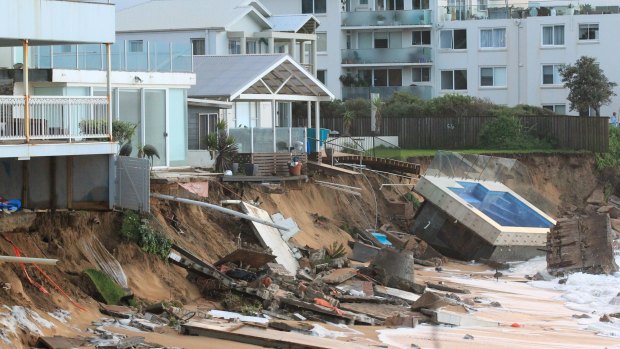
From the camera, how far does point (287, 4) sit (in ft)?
229

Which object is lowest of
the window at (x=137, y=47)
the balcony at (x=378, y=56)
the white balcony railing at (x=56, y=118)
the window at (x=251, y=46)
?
the white balcony railing at (x=56, y=118)

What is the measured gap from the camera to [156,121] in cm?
3444

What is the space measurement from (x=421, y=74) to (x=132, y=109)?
37.7 m

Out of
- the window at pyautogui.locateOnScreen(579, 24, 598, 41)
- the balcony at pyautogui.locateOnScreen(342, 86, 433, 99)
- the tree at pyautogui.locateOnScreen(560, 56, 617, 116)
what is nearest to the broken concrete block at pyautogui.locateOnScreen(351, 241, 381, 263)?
the tree at pyautogui.locateOnScreen(560, 56, 617, 116)

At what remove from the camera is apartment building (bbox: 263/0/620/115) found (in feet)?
223

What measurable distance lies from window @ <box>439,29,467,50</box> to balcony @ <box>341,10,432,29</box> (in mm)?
978

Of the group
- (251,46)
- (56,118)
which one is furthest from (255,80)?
(56,118)

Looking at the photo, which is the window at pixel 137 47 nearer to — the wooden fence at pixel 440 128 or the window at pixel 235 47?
the window at pixel 235 47

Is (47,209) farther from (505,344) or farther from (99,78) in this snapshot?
(505,344)

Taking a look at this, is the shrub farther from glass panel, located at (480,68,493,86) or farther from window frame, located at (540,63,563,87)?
glass panel, located at (480,68,493,86)

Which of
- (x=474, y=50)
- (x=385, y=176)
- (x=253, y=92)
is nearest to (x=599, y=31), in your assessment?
(x=474, y=50)

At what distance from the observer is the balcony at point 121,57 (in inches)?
1264

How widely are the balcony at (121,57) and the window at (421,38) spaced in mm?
35057

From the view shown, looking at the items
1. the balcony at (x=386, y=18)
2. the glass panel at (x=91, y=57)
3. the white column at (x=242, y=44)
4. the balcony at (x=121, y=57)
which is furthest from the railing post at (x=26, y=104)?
the balcony at (x=386, y=18)
